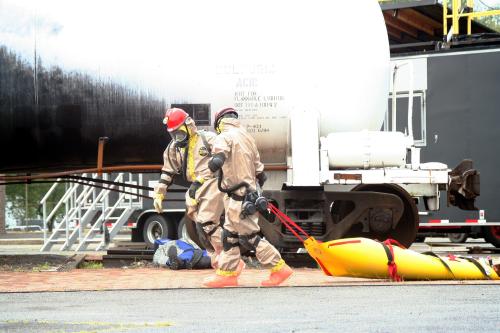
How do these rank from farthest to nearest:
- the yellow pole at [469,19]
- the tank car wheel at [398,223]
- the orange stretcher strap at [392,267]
Answer: the yellow pole at [469,19], the tank car wheel at [398,223], the orange stretcher strap at [392,267]

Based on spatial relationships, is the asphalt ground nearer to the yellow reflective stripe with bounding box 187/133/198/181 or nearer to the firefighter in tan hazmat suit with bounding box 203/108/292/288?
the firefighter in tan hazmat suit with bounding box 203/108/292/288

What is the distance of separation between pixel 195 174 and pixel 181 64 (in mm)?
1874

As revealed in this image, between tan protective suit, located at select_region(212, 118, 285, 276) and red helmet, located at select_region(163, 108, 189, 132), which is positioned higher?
red helmet, located at select_region(163, 108, 189, 132)

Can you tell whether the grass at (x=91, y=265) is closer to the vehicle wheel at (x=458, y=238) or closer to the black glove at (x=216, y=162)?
the black glove at (x=216, y=162)

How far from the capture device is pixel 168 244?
1381 cm

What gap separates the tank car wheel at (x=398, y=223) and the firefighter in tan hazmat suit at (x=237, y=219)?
3008mm

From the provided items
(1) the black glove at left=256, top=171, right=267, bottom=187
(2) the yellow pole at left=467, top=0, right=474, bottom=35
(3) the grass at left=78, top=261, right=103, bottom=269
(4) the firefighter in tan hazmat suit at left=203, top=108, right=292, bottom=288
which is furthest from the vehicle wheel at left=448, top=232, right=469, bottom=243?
(4) the firefighter in tan hazmat suit at left=203, top=108, right=292, bottom=288

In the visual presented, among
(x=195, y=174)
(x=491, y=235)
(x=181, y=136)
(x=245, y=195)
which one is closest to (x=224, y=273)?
(x=245, y=195)

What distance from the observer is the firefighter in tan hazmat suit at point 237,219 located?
34.4ft

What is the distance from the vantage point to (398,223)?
44.8 ft

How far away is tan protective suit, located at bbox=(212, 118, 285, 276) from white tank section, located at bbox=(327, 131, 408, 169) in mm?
2421

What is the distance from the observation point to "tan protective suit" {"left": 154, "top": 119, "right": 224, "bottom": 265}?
1150 cm

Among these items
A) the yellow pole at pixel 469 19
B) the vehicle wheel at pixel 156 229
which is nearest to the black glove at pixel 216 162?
the yellow pole at pixel 469 19

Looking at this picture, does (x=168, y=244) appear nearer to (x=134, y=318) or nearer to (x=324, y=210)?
(x=324, y=210)
